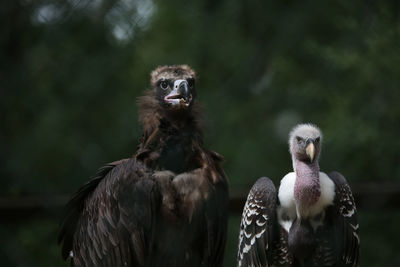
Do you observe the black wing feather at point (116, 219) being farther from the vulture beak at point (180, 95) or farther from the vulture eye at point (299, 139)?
the vulture eye at point (299, 139)

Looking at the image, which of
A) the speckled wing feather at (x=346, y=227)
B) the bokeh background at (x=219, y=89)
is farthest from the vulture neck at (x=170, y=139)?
the bokeh background at (x=219, y=89)

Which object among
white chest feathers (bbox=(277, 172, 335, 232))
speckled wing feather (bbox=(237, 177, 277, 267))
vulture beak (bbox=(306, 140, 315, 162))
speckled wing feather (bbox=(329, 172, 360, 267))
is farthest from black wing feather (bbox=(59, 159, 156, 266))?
speckled wing feather (bbox=(329, 172, 360, 267))

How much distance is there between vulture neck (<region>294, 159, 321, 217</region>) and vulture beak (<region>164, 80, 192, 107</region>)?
634 millimetres

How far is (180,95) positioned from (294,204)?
779 mm

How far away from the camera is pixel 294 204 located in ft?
9.36

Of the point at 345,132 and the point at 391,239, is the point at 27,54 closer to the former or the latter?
the point at 345,132

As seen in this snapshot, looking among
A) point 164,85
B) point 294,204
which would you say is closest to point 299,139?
point 294,204

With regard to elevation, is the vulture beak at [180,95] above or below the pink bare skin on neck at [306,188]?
above

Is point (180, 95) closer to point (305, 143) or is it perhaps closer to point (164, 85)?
point (164, 85)

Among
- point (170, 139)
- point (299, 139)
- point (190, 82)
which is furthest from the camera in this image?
point (299, 139)

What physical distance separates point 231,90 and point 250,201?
8.37 feet

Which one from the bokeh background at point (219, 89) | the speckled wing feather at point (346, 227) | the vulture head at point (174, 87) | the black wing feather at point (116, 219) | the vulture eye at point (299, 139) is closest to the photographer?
the black wing feather at point (116, 219)

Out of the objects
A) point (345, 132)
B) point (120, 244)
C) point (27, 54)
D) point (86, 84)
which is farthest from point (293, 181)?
point (27, 54)

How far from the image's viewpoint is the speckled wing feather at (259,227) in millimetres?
2883
